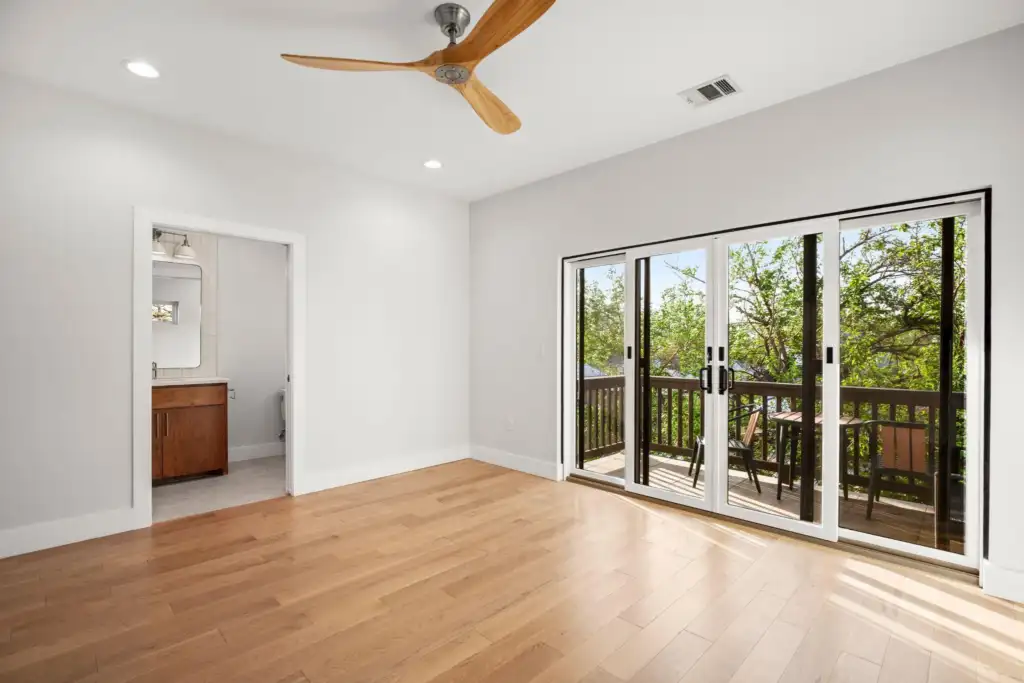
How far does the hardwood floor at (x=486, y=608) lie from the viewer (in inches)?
73.7

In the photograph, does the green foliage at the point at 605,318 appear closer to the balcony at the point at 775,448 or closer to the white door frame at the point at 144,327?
the balcony at the point at 775,448

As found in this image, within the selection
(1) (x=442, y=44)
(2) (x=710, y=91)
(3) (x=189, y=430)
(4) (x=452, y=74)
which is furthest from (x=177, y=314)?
(2) (x=710, y=91)

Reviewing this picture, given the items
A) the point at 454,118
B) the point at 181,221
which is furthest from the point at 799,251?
the point at 181,221

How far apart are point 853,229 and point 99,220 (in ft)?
15.3

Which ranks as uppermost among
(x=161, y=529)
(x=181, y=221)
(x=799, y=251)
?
(x=181, y=221)

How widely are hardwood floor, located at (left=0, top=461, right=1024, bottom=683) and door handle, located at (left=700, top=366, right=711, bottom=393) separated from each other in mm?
911

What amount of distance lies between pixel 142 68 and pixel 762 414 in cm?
431

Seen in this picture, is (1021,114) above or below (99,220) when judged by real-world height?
above

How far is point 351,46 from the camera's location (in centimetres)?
261

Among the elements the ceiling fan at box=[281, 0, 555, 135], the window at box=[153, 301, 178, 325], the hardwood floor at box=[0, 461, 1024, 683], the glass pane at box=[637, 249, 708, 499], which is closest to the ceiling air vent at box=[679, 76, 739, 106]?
the glass pane at box=[637, 249, 708, 499]

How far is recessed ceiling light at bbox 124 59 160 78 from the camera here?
273 centimetres

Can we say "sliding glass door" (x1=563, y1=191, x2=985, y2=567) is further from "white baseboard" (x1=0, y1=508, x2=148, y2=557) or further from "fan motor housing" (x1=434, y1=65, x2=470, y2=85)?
"white baseboard" (x1=0, y1=508, x2=148, y2=557)

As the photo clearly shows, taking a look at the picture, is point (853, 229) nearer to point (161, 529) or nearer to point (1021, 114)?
point (1021, 114)

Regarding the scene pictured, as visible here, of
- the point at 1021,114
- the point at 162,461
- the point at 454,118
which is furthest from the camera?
the point at 162,461
